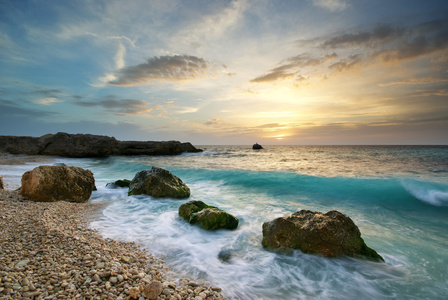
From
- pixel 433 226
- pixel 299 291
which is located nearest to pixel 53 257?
pixel 299 291

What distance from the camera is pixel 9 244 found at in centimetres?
317

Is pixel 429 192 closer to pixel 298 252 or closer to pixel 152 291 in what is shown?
pixel 298 252

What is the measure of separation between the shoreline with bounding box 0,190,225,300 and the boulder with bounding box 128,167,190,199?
3.85 metres

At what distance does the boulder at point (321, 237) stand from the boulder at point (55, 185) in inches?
248

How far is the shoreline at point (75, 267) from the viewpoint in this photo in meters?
2.34

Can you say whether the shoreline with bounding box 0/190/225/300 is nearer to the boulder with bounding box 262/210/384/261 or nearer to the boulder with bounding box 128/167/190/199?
the boulder with bounding box 262/210/384/261

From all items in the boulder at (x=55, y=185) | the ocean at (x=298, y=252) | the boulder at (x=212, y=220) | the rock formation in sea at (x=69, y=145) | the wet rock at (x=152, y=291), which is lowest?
the ocean at (x=298, y=252)

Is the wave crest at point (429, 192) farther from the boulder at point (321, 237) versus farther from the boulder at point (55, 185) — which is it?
the boulder at point (55, 185)

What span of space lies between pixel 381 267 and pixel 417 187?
347 inches

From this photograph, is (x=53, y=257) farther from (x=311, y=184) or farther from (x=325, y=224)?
(x=311, y=184)

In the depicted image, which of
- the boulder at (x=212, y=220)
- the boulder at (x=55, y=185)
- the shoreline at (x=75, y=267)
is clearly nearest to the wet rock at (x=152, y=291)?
the shoreline at (x=75, y=267)

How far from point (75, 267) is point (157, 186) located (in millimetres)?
5732

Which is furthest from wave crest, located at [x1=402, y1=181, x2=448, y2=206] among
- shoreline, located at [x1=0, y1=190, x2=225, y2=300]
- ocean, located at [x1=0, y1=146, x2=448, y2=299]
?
shoreline, located at [x1=0, y1=190, x2=225, y2=300]

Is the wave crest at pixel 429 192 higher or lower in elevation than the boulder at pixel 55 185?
lower
